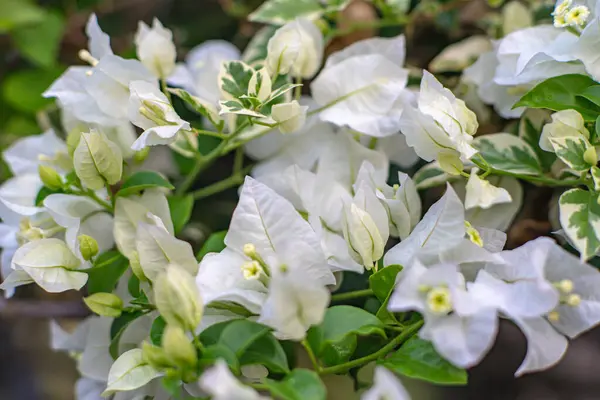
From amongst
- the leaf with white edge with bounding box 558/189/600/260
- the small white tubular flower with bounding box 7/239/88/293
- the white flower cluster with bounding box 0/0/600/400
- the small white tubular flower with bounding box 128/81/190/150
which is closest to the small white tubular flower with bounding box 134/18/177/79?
the white flower cluster with bounding box 0/0/600/400

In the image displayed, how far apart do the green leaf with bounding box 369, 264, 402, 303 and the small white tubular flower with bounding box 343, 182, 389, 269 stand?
0.02 metres

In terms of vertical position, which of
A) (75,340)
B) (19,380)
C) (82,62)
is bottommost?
(19,380)

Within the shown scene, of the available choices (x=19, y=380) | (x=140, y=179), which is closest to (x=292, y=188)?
(x=140, y=179)

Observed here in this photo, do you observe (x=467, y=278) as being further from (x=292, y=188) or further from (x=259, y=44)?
(x=259, y=44)

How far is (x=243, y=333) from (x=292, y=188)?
183 mm

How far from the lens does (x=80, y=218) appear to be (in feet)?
2.01

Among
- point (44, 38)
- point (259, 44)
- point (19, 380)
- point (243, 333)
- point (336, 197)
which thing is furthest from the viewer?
point (19, 380)

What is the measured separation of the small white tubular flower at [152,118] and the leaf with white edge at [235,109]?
0.04 metres

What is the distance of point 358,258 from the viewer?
52cm

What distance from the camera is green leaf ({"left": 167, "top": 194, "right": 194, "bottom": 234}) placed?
0.62m

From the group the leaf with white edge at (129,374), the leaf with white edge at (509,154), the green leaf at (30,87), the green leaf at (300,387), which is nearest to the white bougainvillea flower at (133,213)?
the leaf with white edge at (129,374)

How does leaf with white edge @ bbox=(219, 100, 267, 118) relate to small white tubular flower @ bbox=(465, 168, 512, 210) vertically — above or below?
above

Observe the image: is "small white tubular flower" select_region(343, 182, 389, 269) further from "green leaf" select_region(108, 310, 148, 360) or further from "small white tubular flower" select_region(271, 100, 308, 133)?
"green leaf" select_region(108, 310, 148, 360)

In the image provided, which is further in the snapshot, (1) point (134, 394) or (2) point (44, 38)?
(2) point (44, 38)
